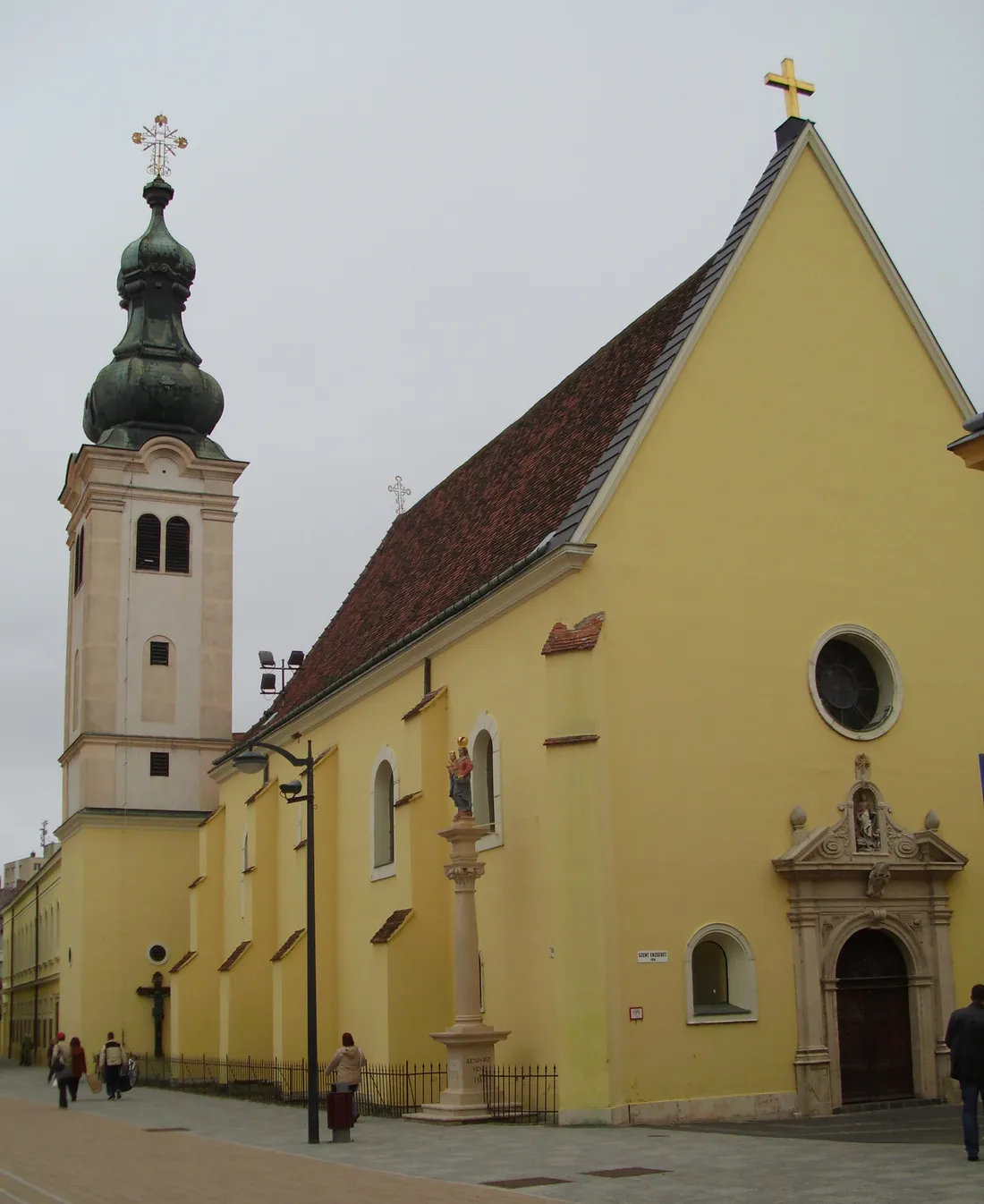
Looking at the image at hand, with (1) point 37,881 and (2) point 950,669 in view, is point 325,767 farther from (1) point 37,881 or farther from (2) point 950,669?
(1) point 37,881

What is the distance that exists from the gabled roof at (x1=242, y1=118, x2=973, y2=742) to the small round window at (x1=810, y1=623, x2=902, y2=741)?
4.62 meters

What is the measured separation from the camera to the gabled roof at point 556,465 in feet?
77.1

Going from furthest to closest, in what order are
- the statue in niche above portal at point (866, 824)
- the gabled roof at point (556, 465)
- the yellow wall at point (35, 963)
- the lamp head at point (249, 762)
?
the yellow wall at point (35, 963)
the gabled roof at point (556, 465)
the statue in niche above portal at point (866, 824)
the lamp head at point (249, 762)

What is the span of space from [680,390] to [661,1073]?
33.2 ft

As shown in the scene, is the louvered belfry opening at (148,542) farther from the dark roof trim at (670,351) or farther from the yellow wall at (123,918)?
the dark roof trim at (670,351)

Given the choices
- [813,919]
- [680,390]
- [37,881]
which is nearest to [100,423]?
[37,881]

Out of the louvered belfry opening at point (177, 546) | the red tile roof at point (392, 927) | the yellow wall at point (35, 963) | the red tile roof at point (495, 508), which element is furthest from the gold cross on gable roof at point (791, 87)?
the yellow wall at point (35, 963)

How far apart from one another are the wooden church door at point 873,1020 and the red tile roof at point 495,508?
26.4 ft

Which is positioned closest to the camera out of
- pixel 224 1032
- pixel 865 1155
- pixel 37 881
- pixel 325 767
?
pixel 865 1155

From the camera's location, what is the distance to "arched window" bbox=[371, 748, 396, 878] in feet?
96.2

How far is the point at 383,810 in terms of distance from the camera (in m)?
29.8

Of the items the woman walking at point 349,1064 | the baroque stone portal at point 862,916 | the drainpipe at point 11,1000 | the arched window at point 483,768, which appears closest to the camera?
the baroque stone portal at point 862,916

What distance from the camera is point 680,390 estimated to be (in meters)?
23.5

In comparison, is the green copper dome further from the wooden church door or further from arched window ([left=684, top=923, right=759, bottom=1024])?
the wooden church door
